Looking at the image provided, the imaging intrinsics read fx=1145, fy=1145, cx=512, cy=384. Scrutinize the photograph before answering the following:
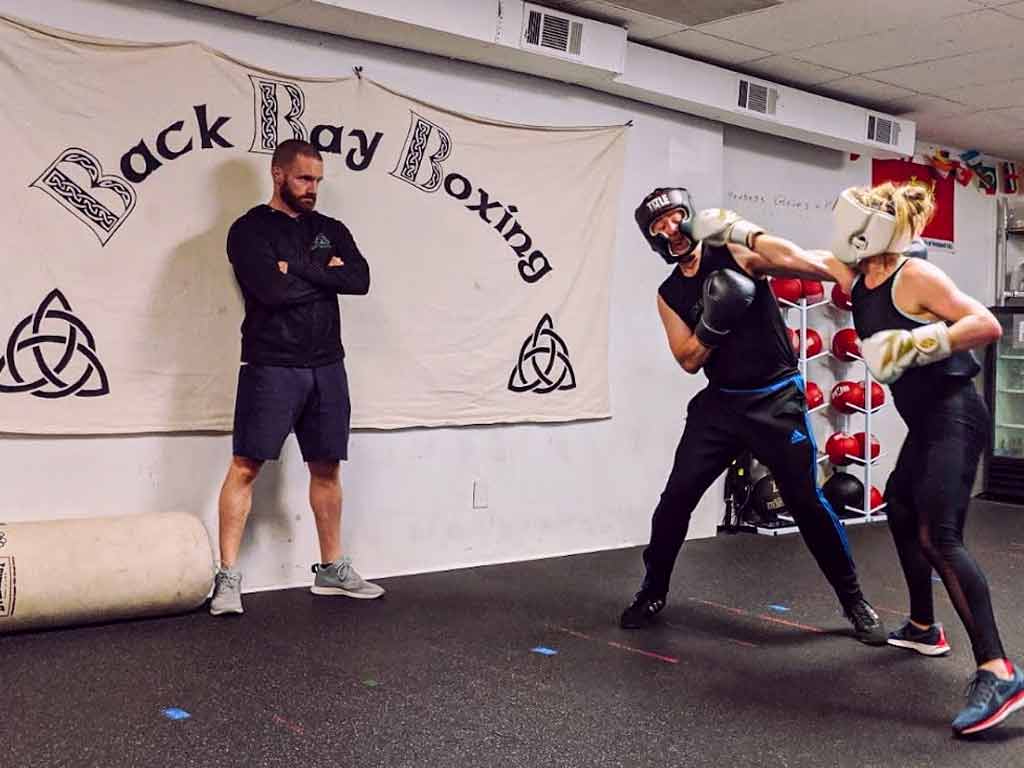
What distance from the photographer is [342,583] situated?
4539 mm

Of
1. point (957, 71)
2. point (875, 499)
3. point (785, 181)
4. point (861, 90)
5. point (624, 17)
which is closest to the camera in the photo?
point (624, 17)

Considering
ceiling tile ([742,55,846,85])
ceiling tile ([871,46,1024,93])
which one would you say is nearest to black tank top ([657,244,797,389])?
ceiling tile ([742,55,846,85])

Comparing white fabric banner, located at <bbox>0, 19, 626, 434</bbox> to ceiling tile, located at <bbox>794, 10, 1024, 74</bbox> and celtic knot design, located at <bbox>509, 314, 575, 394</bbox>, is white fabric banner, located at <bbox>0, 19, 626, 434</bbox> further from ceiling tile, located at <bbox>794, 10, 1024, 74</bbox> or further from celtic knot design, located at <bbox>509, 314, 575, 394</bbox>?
ceiling tile, located at <bbox>794, 10, 1024, 74</bbox>

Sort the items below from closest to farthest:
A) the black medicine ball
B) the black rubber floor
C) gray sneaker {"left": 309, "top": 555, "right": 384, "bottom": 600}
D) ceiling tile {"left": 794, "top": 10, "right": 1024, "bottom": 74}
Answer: the black rubber floor < gray sneaker {"left": 309, "top": 555, "right": 384, "bottom": 600} < ceiling tile {"left": 794, "top": 10, "right": 1024, "bottom": 74} < the black medicine ball

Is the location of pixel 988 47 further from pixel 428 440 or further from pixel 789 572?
pixel 428 440

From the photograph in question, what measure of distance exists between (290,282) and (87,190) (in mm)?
798

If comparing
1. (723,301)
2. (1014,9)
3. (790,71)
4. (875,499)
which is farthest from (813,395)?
(723,301)

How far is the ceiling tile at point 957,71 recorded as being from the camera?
5736mm

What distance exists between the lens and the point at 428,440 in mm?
5145

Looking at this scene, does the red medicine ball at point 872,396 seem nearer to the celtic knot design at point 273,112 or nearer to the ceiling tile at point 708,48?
the ceiling tile at point 708,48

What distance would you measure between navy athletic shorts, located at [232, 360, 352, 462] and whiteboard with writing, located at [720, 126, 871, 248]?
3.08 metres

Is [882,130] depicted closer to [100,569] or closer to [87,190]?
[87,190]

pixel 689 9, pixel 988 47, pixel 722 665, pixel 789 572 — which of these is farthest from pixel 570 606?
pixel 988 47

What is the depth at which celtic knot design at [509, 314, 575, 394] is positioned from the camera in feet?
17.9
